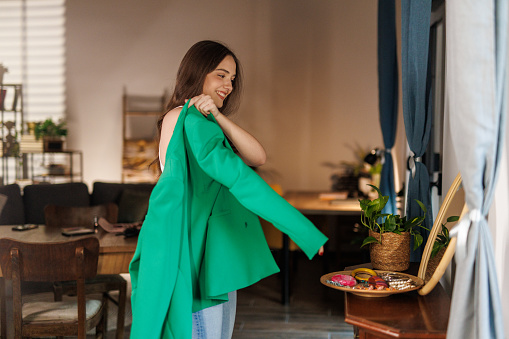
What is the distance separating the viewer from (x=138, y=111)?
6.77 metres

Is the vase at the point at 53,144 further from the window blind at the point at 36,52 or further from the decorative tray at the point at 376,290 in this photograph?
the decorative tray at the point at 376,290

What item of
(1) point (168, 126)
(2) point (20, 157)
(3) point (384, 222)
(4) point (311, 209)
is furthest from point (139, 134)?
(3) point (384, 222)

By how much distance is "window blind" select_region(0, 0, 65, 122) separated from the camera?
6.75 meters

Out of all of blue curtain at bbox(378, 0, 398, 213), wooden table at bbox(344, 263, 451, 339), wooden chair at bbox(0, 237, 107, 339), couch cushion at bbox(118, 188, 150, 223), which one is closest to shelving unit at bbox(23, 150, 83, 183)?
couch cushion at bbox(118, 188, 150, 223)

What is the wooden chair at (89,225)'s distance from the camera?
334cm

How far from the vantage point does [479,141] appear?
1.42 m

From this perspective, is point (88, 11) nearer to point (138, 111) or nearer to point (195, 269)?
point (138, 111)

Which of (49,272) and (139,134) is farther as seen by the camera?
(139,134)

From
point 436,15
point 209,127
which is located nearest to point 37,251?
point 209,127

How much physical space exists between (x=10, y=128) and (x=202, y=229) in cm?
476

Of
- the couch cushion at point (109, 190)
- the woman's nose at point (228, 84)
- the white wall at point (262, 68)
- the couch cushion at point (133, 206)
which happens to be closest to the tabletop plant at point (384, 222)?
the woman's nose at point (228, 84)

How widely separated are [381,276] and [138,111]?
5.29 meters

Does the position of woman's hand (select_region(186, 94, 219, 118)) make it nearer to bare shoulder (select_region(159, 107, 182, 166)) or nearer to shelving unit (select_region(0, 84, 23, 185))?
bare shoulder (select_region(159, 107, 182, 166))

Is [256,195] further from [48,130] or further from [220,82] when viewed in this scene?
[48,130]
